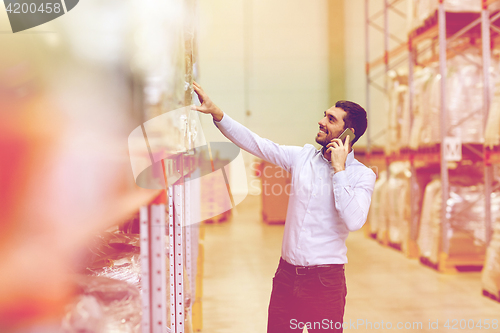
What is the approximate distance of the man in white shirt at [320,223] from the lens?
1.88 m

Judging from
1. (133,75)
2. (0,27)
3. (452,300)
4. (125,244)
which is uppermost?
(0,27)

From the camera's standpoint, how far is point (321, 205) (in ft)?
6.57

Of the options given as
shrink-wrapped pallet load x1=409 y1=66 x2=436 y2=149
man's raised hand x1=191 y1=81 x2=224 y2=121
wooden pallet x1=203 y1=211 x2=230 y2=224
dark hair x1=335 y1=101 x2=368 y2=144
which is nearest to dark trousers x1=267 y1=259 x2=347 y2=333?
dark hair x1=335 y1=101 x2=368 y2=144

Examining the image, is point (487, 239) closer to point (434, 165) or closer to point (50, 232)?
point (434, 165)

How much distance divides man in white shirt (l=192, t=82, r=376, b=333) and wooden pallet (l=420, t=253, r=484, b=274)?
3614 mm

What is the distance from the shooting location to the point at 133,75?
1693 millimetres

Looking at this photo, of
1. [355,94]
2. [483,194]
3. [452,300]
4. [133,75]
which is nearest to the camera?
[133,75]

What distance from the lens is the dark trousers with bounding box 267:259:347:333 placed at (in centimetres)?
191

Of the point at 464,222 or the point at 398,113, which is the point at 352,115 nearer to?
the point at 464,222

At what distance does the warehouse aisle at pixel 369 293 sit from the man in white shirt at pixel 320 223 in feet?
5.38

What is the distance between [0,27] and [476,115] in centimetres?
520

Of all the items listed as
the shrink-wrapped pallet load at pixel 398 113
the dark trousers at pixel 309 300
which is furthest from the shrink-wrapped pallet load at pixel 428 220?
the dark trousers at pixel 309 300

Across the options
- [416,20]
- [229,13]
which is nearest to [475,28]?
[416,20]

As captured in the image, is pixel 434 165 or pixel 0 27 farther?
pixel 434 165
